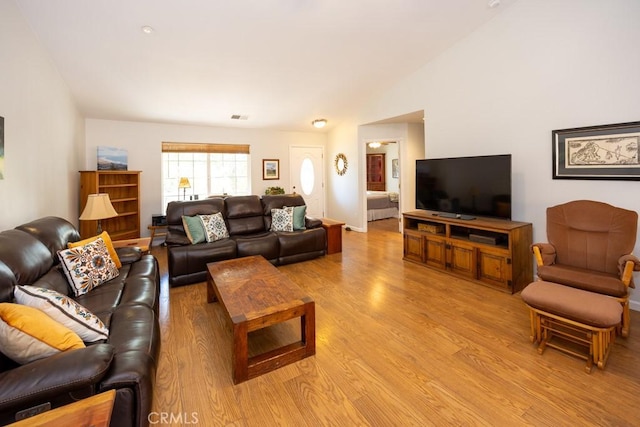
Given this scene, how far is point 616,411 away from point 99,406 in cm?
247

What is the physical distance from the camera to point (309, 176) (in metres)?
7.64

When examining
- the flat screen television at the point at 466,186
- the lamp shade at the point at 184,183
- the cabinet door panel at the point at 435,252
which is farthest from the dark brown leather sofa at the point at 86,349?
the flat screen television at the point at 466,186

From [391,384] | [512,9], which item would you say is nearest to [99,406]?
[391,384]

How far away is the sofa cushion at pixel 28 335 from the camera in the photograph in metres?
1.21

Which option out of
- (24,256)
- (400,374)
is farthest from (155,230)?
(400,374)

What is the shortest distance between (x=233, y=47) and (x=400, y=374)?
387 cm

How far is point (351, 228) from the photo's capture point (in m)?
6.88

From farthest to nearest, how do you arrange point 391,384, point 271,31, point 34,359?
1. point 271,31
2. point 391,384
3. point 34,359

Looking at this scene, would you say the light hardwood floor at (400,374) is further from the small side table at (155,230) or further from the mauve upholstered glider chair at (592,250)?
the small side table at (155,230)

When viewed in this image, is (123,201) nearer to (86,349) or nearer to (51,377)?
(86,349)

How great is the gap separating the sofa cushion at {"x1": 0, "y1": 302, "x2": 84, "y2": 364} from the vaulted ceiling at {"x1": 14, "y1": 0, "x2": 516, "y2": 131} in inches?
112

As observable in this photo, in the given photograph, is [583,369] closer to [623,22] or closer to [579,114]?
[579,114]

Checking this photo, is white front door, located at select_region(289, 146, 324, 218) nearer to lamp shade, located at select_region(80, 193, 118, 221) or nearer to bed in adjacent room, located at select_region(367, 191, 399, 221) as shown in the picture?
bed in adjacent room, located at select_region(367, 191, 399, 221)

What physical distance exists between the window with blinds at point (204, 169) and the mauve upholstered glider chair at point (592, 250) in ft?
18.8
